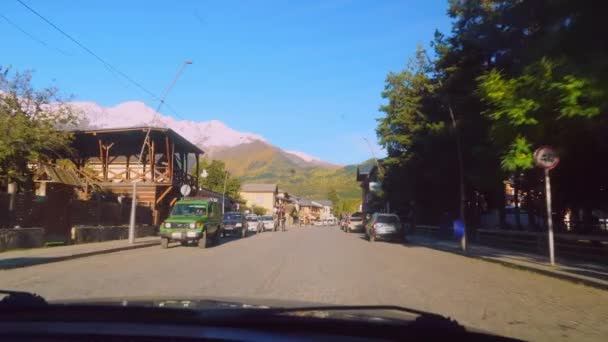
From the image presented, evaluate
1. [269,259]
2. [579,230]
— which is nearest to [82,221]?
[269,259]

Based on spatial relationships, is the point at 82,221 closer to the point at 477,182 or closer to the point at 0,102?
the point at 0,102

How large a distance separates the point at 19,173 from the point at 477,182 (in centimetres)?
2120

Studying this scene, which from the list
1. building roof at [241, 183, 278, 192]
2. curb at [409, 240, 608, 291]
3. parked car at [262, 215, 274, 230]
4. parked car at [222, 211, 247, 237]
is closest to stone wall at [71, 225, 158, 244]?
parked car at [222, 211, 247, 237]

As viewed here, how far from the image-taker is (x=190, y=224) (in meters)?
21.6

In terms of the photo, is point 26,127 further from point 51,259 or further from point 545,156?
point 545,156

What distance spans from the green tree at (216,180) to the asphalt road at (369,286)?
5782 cm

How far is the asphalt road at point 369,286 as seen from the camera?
7417mm

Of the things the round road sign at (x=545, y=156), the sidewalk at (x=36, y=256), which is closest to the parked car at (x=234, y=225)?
the sidewalk at (x=36, y=256)

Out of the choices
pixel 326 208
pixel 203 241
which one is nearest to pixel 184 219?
pixel 203 241

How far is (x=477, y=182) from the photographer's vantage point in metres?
23.4

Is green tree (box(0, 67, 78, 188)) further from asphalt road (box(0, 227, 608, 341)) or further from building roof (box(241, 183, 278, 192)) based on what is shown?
building roof (box(241, 183, 278, 192))

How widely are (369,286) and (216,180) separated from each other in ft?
212

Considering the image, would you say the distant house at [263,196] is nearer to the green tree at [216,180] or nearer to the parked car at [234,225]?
the green tree at [216,180]

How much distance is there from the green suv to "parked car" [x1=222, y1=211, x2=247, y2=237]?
1051 centimetres
